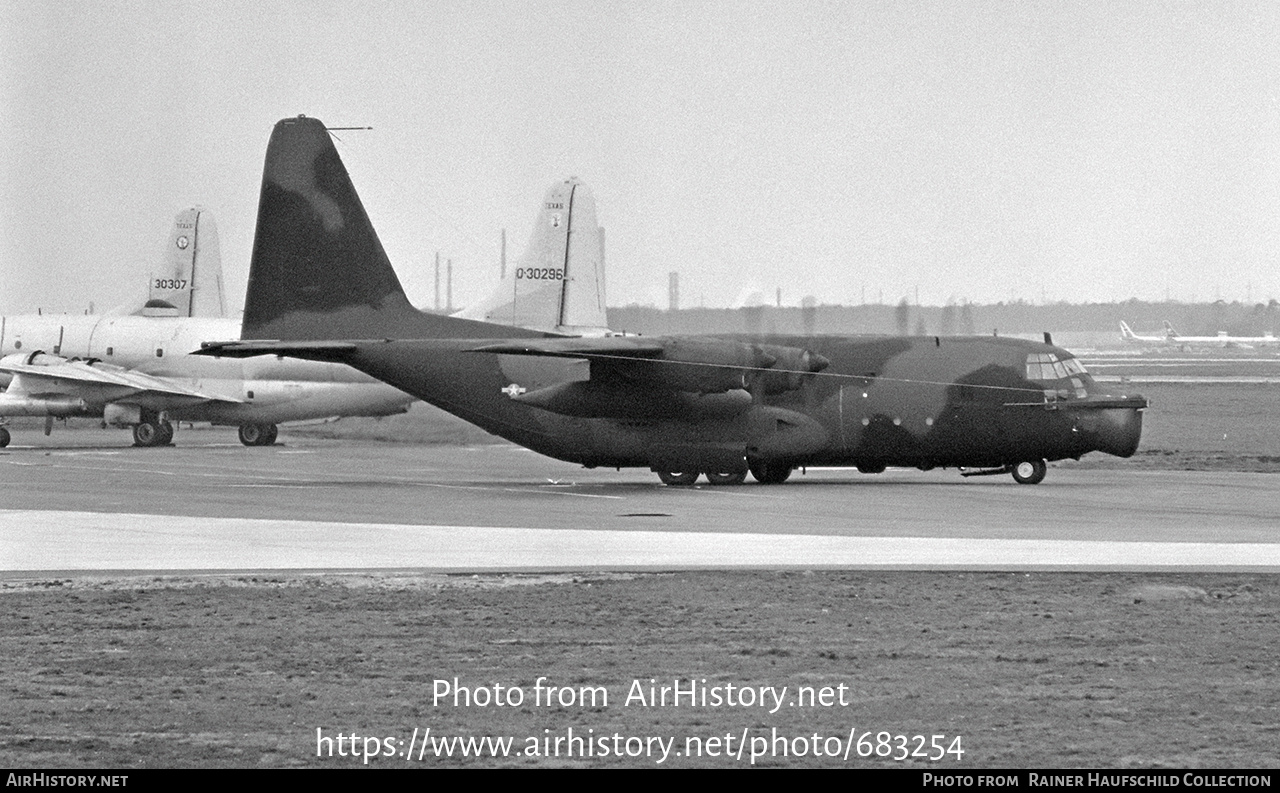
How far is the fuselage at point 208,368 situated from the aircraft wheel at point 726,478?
18687 millimetres

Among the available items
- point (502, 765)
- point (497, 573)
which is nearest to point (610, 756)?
point (502, 765)

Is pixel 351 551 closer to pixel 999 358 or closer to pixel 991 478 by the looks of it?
pixel 999 358

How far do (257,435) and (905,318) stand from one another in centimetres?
3062

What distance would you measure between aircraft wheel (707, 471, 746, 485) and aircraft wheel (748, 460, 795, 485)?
1.01 feet

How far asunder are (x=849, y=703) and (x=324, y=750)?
4.33 meters

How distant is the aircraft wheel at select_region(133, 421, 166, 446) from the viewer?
186 feet

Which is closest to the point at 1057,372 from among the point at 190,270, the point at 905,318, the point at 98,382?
the point at 905,318

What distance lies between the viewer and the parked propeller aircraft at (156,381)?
54.5m

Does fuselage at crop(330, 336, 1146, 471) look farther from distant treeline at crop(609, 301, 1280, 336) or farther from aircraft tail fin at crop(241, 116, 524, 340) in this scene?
aircraft tail fin at crop(241, 116, 524, 340)

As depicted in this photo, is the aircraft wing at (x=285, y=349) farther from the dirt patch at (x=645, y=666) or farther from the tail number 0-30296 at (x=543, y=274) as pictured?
the dirt patch at (x=645, y=666)

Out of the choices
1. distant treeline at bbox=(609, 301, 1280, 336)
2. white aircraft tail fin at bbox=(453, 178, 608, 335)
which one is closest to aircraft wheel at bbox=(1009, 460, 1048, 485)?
distant treeline at bbox=(609, 301, 1280, 336)

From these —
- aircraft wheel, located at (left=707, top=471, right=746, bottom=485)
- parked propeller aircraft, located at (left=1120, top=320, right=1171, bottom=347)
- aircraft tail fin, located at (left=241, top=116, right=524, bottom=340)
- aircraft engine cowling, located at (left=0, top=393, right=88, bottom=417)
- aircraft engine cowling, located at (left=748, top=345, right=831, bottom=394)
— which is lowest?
aircraft wheel, located at (left=707, top=471, right=746, bottom=485)

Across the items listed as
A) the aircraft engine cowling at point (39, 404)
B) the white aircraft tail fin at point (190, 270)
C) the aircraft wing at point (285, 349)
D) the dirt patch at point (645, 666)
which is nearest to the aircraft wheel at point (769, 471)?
the aircraft wing at point (285, 349)

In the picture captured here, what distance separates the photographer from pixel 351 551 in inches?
908
